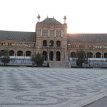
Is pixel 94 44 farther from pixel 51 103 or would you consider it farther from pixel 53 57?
pixel 51 103

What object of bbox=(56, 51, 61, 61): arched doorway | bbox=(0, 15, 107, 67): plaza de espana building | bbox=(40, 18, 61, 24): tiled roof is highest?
bbox=(40, 18, 61, 24): tiled roof

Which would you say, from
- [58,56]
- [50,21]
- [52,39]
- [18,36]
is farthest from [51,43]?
[18,36]

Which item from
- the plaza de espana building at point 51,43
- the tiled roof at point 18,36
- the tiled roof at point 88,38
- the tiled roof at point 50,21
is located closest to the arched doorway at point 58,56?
the plaza de espana building at point 51,43

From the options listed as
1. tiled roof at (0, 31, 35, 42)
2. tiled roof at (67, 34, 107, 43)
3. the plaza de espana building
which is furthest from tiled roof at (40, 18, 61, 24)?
tiled roof at (67, 34, 107, 43)

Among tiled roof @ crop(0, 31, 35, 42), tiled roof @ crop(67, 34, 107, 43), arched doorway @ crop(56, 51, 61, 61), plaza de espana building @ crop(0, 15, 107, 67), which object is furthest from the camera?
tiled roof @ crop(67, 34, 107, 43)

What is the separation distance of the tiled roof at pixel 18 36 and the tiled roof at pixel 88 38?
12.6m

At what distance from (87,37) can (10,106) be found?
93.7 metres

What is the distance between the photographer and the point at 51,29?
3952 inches

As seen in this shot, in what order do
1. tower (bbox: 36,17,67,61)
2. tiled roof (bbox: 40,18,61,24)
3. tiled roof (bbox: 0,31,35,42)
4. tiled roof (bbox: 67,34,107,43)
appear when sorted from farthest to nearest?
tiled roof (bbox: 40,18,61,24), tiled roof (bbox: 67,34,107,43), tiled roof (bbox: 0,31,35,42), tower (bbox: 36,17,67,61)

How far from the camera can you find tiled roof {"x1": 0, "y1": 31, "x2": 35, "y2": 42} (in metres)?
99.8

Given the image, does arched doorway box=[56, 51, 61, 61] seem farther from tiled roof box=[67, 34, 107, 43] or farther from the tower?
tiled roof box=[67, 34, 107, 43]

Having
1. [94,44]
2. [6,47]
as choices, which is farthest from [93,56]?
[6,47]

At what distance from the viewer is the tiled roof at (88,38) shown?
101100 mm

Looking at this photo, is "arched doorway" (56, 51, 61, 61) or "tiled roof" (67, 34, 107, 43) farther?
"tiled roof" (67, 34, 107, 43)
